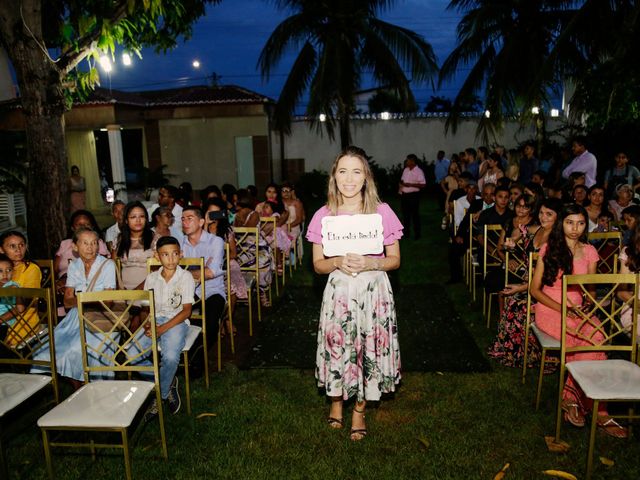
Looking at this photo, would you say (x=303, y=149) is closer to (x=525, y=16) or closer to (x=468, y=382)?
(x=525, y=16)

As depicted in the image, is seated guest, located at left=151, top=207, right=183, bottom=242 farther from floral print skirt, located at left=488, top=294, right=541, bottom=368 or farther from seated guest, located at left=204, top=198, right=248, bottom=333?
floral print skirt, located at left=488, top=294, right=541, bottom=368

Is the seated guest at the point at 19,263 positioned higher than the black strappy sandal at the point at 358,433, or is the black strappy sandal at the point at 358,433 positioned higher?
the seated guest at the point at 19,263

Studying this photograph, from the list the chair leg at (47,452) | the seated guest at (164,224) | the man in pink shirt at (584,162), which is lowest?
the chair leg at (47,452)

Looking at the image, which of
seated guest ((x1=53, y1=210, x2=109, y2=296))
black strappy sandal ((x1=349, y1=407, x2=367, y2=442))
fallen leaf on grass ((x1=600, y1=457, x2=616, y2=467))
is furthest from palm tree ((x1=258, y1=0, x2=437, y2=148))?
fallen leaf on grass ((x1=600, y1=457, x2=616, y2=467))

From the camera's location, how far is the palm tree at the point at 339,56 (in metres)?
12.6

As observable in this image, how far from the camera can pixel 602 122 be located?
7.42m

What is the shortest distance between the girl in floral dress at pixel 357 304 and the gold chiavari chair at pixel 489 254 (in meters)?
2.58

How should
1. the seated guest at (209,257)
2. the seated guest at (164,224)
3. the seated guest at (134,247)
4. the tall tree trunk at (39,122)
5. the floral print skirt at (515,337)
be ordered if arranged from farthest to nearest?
1. the tall tree trunk at (39,122)
2. the seated guest at (164,224)
3. the seated guest at (134,247)
4. the seated guest at (209,257)
5. the floral print skirt at (515,337)

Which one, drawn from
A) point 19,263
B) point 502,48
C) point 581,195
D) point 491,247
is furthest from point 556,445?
point 502,48

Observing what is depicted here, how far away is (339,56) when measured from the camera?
494 inches

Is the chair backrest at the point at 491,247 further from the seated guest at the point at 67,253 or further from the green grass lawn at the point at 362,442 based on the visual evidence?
the seated guest at the point at 67,253

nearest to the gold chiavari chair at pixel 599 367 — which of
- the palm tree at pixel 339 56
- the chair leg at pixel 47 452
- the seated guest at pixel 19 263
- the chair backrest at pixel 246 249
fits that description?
the chair leg at pixel 47 452

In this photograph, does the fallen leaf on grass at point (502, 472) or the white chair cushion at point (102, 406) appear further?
the fallen leaf on grass at point (502, 472)

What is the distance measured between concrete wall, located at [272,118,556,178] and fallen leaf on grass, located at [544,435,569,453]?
1691cm
